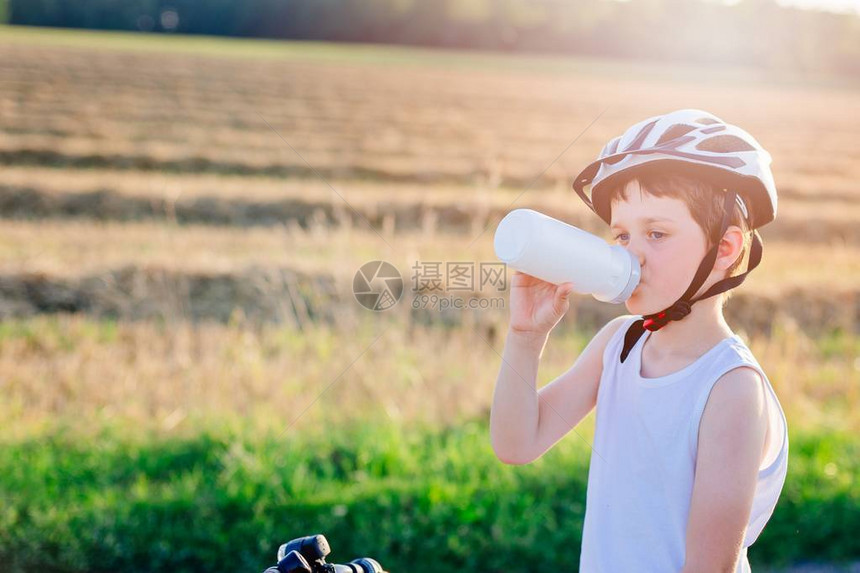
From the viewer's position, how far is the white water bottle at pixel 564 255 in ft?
4.63

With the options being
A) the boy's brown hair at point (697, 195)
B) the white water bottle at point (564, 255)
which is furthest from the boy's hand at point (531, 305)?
the boy's brown hair at point (697, 195)

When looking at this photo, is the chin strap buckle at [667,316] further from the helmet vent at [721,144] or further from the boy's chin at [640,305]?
the helmet vent at [721,144]

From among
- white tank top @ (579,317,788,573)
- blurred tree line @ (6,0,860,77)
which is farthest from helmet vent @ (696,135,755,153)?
blurred tree line @ (6,0,860,77)

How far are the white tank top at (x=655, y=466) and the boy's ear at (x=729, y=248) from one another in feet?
0.47

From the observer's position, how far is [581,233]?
1465 millimetres

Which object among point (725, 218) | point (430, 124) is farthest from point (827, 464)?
point (430, 124)

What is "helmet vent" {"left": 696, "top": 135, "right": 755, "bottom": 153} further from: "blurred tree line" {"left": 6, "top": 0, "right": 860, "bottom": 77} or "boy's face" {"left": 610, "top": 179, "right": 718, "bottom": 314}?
"blurred tree line" {"left": 6, "top": 0, "right": 860, "bottom": 77}

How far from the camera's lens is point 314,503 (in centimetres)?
368

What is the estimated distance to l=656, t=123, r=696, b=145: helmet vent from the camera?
1.53 metres

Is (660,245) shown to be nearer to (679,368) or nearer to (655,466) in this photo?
(679,368)

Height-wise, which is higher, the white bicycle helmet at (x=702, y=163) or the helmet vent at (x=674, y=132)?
the helmet vent at (x=674, y=132)

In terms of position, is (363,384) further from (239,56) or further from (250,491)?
(239,56)

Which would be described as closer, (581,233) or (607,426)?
(581,233)

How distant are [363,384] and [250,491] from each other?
4.55 feet
